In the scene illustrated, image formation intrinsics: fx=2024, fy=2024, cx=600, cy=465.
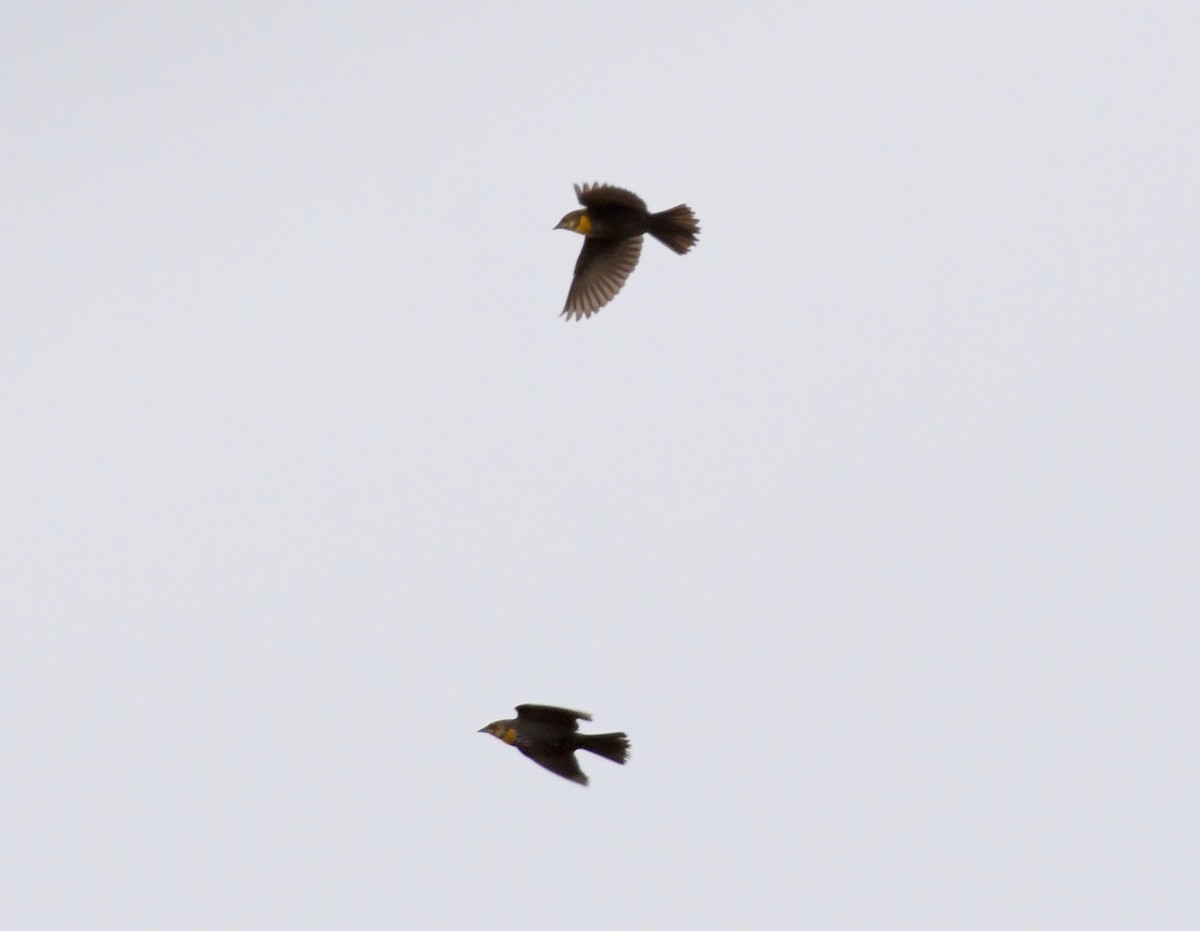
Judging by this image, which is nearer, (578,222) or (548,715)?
(548,715)

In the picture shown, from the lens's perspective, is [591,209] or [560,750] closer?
[560,750]

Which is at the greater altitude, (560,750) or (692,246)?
(692,246)

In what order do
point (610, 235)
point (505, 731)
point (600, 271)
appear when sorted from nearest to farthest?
point (505, 731) → point (610, 235) → point (600, 271)

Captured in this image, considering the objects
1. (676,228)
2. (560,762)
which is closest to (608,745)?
(560,762)

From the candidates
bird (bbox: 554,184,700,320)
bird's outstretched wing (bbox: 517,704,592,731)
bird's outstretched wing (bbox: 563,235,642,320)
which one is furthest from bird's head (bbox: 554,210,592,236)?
bird's outstretched wing (bbox: 517,704,592,731)

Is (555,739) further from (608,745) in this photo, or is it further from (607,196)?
(607,196)

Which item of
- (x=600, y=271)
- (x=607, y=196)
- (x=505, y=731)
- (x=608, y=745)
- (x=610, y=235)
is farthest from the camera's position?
(x=600, y=271)

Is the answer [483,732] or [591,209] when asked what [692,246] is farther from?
[483,732]

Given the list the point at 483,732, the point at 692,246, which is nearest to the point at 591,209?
the point at 692,246
